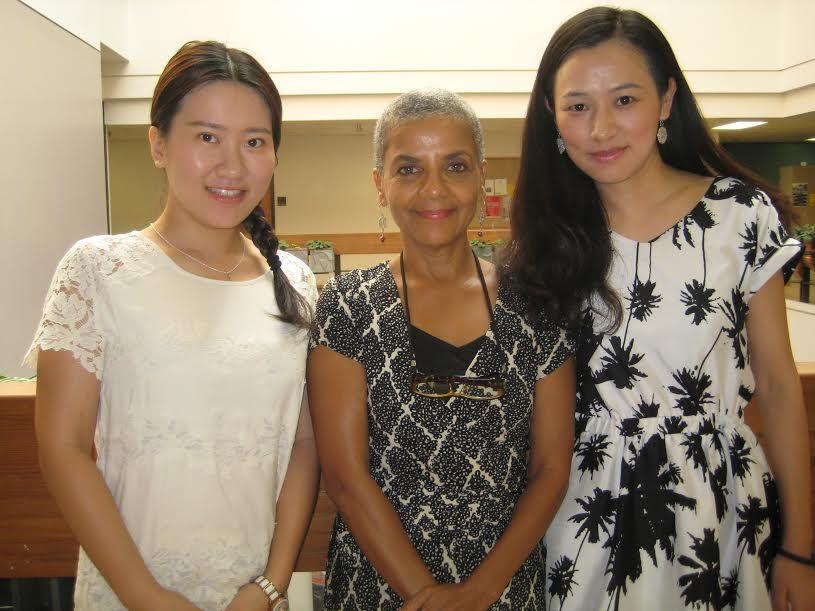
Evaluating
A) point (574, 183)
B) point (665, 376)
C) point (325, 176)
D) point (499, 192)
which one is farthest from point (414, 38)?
point (665, 376)

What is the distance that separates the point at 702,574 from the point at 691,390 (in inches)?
15.9

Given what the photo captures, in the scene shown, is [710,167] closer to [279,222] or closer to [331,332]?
[331,332]

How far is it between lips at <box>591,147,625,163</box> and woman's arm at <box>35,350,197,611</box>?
120 centimetres

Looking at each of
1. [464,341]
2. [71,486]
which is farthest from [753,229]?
[71,486]

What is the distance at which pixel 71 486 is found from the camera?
4.32 ft

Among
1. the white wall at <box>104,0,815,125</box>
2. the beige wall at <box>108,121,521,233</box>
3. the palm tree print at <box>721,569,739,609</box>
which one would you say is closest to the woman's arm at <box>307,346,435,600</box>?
the palm tree print at <box>721,569,739,609</box>

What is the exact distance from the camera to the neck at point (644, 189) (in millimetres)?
1750

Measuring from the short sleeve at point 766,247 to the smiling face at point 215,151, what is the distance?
45.0 inches

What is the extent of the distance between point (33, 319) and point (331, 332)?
4824mm

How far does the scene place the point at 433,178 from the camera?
64.4 inches

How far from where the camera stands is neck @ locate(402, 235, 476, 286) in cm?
170

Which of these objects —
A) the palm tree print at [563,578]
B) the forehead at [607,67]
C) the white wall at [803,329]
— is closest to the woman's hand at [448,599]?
the palm tree print at [563,578]


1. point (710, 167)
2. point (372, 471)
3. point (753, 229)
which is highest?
point (710, 167)

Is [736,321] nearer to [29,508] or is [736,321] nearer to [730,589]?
[730,589]
